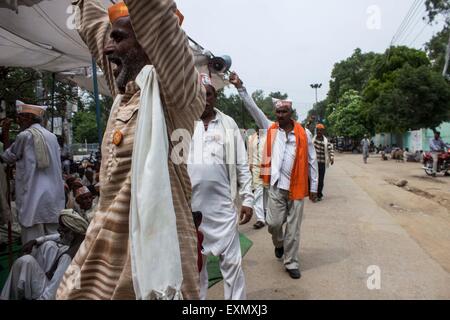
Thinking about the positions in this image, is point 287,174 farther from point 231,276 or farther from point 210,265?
point 231,276

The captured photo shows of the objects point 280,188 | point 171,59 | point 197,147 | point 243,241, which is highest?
point 171,59

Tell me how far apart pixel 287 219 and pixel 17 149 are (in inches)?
123

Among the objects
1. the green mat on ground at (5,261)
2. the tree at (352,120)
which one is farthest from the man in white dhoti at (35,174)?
the tree at (352,120)

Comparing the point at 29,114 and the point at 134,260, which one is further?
the point at 29,114

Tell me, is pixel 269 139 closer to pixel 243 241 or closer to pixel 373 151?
pixel 243 241

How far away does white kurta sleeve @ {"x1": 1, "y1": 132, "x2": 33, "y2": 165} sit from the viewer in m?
4.25

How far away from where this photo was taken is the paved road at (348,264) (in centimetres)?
395

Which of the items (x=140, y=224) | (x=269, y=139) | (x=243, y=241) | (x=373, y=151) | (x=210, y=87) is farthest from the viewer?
(x=373, y=151)

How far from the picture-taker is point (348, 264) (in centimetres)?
488

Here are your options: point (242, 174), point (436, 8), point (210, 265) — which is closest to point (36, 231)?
point (210, 265)

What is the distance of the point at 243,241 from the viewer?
19.9 ft
